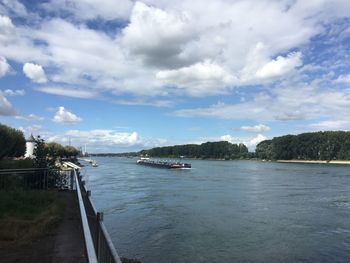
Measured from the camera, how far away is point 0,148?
6184 centimetres

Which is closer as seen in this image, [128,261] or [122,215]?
[128,261]

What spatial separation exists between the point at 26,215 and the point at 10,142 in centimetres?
5829

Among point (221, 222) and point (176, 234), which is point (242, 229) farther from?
point (176, 234)

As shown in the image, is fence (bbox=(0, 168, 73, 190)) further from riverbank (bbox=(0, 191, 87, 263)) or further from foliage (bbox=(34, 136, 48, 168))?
riverbank (bbox=(0, 191, 87, 263))

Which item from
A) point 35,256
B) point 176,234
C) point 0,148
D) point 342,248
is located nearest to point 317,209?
point 342,248

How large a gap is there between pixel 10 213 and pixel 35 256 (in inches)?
205

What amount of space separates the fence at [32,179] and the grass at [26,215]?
2008 mm

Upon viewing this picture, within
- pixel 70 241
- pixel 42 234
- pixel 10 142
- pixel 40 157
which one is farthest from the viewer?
pixel 10 142

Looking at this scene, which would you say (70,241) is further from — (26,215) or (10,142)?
(10,142)

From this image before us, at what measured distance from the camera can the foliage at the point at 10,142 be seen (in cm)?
6359

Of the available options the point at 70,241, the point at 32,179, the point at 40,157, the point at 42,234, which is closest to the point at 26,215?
the point at 42,234

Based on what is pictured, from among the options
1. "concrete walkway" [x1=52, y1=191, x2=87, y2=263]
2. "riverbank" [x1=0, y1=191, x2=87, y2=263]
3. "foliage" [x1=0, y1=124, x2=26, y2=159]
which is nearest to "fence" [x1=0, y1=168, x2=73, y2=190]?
"riverbank" [x1=0, y1=191, x2=87, y2=263]

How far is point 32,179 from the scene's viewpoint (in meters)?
20.9

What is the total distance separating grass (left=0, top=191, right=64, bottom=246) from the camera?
11.4 meters
